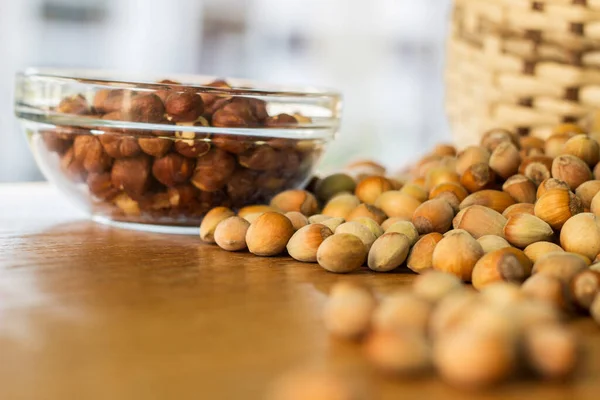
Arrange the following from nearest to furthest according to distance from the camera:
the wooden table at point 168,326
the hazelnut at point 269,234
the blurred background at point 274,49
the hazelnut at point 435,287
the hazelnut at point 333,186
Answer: the wooden table at point 168,326 → the hazelnut at point 435,287 → the hazelnut at point 269,234 → the hazelnut at point 333,186 → the blurred background at point 274,49

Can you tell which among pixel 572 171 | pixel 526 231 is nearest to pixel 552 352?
pixel 526 231

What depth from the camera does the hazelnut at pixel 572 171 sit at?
79 centimetres

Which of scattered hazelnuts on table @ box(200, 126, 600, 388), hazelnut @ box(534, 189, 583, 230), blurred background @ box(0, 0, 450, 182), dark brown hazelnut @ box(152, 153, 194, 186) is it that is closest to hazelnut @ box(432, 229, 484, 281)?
scattered hazelnuts on table @ box(200, 126, 600, 388)

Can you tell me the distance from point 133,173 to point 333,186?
0.26m

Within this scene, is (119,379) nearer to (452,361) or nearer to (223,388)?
(223,388)

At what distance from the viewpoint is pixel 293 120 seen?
90cm

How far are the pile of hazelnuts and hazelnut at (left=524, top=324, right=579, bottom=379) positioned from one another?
1.60ft

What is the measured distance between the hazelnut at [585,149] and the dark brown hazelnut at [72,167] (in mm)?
543

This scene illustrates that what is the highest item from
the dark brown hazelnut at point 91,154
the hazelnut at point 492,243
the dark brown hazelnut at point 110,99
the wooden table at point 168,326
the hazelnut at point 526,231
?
the dark brown hazelnut at point 110,99

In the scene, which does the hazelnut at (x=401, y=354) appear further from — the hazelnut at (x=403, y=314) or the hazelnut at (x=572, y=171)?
the hazelnut at (x=572, y=171)

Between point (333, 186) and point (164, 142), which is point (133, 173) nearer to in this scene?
point (164, 142)

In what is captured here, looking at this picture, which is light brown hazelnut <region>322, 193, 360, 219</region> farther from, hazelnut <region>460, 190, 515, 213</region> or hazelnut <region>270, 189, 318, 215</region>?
hazelnut <region>460, 190, 515, 213</region>

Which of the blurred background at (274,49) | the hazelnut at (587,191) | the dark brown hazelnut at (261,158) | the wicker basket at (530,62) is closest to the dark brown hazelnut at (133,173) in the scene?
the dark brown hazelnut at (261,158)

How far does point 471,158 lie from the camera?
2.91 feet
